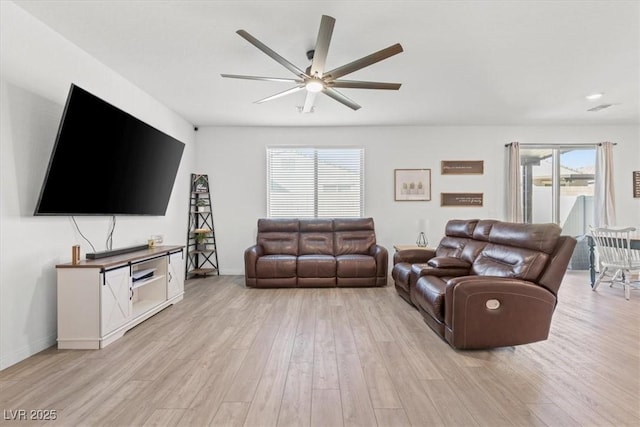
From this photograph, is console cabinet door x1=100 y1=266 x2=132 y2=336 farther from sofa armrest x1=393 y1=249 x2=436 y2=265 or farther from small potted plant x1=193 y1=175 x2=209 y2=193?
sofa armrest x1=393 y1=249 x2=436 y2=265

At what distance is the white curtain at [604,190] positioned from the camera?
5.20m

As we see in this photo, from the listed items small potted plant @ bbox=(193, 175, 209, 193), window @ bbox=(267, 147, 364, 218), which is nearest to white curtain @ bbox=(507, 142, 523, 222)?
window @ bbox=(267, 147, 364, 218)

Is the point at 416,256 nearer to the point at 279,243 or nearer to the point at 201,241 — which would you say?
the point at 279,243

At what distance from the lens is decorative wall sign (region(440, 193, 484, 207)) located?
5477 millimetres

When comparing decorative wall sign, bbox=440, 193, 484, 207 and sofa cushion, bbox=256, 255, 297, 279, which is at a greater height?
decorative wall sign, bbox=440, 193, 484, 207

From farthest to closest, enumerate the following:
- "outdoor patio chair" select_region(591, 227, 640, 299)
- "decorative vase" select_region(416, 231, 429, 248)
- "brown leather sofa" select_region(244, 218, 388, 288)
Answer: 1. "decorative vase" select_region(416, 231, 429, 248)
2. "brown leather sofa" select_region(244, 218, 388, 288)
3. "outdoor patio chair" select_region(591, 227, 640, 299)

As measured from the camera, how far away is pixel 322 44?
7.23 ft

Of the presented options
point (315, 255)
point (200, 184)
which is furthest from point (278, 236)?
point (200, 184)

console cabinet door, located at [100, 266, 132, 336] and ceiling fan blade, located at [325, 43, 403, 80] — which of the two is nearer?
ceiling fan blade, located at [325, 43, 403, 80]

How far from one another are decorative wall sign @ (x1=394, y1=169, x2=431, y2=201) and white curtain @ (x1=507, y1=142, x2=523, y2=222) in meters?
1.43

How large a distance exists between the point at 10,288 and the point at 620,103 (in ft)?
24.4

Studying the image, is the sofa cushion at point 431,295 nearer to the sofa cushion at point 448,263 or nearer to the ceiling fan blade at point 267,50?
the sofa cushion at point 448,263

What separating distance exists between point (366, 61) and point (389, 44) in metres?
0.57

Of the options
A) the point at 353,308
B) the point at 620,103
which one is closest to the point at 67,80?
the point at 353,308
